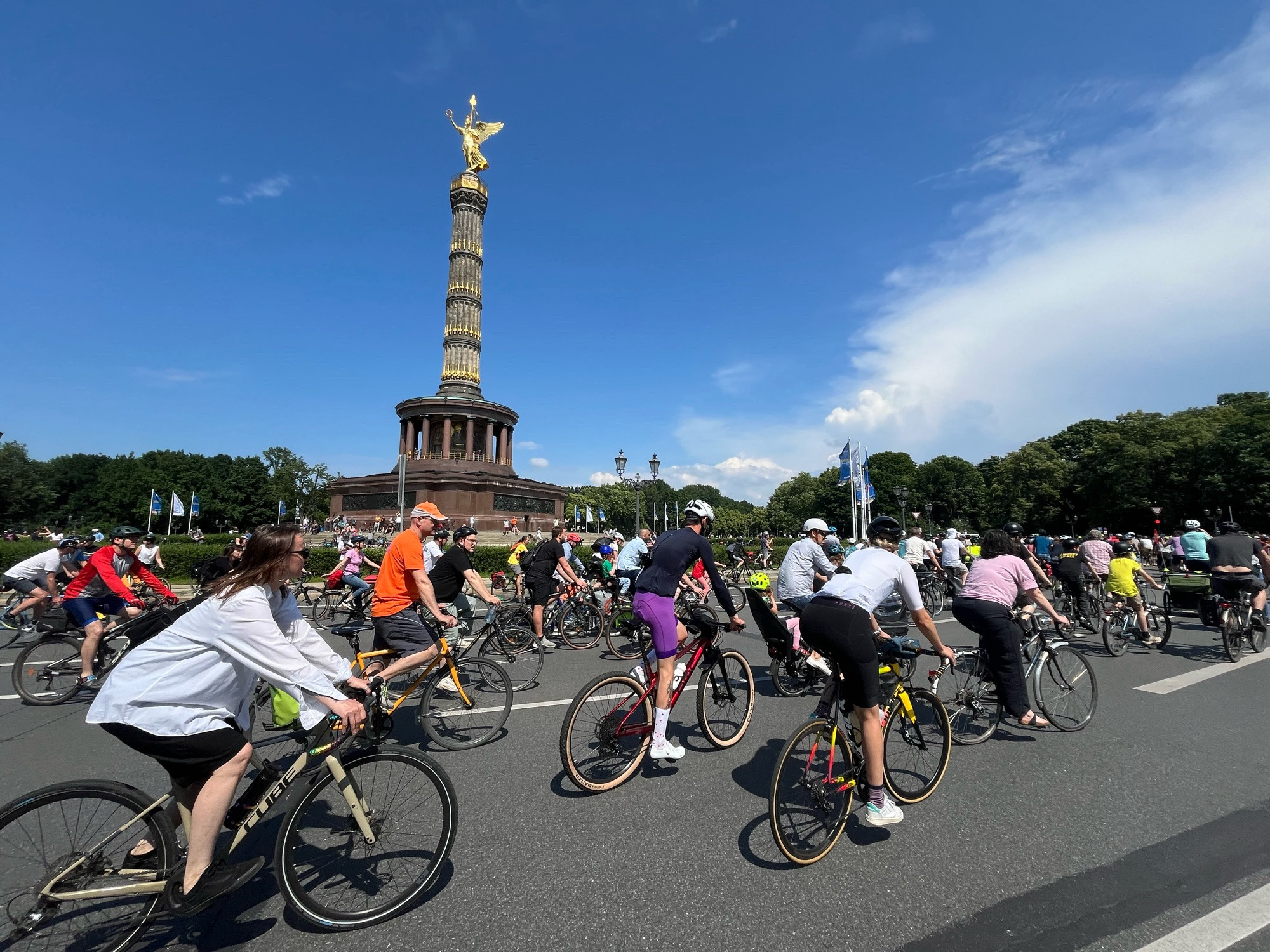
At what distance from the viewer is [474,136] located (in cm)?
5197

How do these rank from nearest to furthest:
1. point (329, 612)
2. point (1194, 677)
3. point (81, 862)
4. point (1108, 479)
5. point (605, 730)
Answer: point (81, 862)
point (605, 730)
point (1194, 677)
point (329, 612)
point (1108, 479)

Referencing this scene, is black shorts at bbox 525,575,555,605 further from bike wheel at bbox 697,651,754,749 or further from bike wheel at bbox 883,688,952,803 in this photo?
bike wheel at bbox 883,688,952,803

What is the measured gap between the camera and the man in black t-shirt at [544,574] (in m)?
9.20

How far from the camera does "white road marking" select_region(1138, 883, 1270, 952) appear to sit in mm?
2703

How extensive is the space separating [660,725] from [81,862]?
10.4 ft

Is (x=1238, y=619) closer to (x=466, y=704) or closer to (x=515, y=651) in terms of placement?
(x=515, y=651)

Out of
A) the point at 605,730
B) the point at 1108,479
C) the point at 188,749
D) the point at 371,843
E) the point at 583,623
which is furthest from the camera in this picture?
the point at 1108,479

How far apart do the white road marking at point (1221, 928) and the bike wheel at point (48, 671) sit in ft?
31.7

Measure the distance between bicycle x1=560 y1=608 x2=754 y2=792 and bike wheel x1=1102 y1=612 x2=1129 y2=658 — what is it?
6.87 meters

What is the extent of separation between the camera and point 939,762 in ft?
14.0

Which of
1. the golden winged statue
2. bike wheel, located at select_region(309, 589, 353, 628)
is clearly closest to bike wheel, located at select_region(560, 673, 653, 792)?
bike wheel, located at select_region(309, 589, 353, 628)

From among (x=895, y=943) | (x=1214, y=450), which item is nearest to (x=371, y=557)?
(x=895, y=943)

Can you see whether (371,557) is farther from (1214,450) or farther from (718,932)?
(1214,450)

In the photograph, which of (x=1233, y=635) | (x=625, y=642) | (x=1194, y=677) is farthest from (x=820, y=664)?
(x=1233, y=635)
